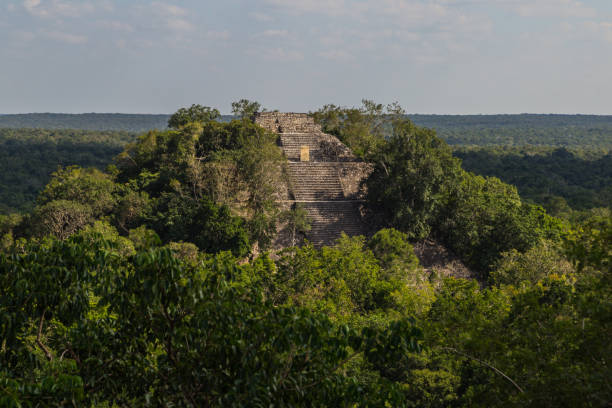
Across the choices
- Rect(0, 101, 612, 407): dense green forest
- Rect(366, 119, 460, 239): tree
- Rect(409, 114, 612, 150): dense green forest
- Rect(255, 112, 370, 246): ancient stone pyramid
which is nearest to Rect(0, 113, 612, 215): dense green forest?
Rect(409, 114, 612, 150): dense green forest

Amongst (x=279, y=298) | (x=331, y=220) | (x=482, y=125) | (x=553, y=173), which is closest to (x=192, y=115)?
(x=331, y=220)

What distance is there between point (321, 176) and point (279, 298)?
1077 cm

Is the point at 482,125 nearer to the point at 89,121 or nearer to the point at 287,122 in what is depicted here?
the point at 89,121

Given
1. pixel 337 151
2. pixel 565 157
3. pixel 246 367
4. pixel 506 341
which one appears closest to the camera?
pixel 246 367

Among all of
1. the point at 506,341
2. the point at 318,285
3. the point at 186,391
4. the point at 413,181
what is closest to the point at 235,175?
the point at 413,181

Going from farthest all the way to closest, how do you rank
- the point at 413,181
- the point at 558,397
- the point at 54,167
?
1. the point at 54,167
2. the point at 413,181
3. the point at 558,397

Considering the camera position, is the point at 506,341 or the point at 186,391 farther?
the point at 506,341

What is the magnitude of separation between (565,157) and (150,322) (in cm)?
7499

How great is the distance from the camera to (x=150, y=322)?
4.58 m

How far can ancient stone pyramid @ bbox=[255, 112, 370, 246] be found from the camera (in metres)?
20.9

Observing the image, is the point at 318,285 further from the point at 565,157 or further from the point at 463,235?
the point at 565,157

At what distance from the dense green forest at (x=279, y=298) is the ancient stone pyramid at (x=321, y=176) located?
3.37 ft

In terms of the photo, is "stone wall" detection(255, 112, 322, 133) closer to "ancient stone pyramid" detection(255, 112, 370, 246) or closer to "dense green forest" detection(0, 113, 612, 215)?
"ancient stone pyramid" detection(255, 112, 370, 246)

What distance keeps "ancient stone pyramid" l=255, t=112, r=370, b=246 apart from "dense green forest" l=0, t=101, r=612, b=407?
3.37ft
